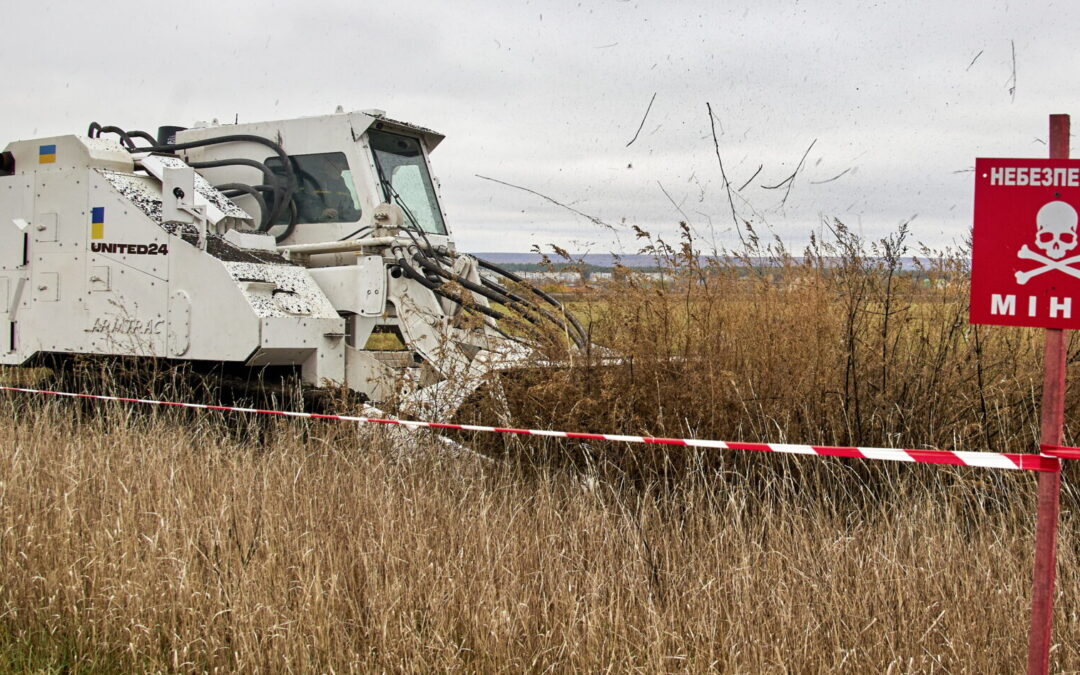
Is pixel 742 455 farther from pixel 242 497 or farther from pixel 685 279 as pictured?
pixel 242 497

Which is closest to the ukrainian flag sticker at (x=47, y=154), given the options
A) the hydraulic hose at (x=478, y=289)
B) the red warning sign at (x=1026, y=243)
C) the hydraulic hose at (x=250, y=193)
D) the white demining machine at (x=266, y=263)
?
the white demining machine at (x=266, y=263)

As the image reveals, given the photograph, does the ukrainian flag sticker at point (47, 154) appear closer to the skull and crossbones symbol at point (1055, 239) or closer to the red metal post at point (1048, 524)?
the skull and crossbones symbol at point (1055, 239)

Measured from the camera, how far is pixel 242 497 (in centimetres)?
435

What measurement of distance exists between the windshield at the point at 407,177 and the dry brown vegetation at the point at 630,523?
8.58 feet

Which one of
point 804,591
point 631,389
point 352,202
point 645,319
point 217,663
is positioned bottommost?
point 217,663

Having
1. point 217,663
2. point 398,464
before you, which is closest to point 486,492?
point 398,464

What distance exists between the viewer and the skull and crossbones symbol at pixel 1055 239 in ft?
8.60

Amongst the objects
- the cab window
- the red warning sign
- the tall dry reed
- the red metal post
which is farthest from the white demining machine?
the red metal post

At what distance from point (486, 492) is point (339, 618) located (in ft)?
4.86

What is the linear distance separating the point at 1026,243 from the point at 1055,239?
0.23 ft

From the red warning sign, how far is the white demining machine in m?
3.21

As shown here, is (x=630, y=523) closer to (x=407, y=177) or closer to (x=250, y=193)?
(x=407, y=177)

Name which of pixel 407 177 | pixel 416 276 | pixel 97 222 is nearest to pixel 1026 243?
pixel 416 276

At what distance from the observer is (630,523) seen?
408 cm
